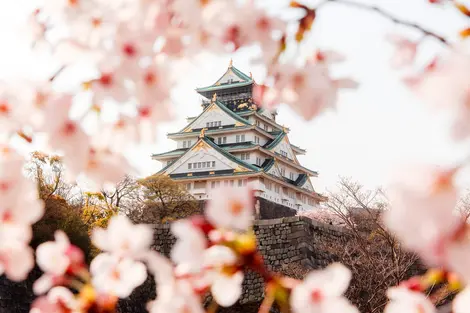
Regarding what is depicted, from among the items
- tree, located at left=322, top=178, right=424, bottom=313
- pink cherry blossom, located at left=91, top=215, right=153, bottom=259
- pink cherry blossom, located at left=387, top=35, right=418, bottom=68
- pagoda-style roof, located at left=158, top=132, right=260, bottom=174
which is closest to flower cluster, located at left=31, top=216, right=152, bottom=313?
pink cherry blossom, located at left=91, top=215, right=153, bottom=259

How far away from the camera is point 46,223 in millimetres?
10391

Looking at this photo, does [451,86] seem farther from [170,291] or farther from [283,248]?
[283,248]

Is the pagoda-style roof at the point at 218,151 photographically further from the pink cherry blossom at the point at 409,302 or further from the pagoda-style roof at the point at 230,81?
the pink cherry blossom at the point at 409,302

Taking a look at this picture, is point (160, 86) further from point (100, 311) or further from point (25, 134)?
point (100, 311)

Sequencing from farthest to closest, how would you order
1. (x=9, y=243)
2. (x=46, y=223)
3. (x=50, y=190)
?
(x=50, y=190)
(x=46, y=223)
(x=9, y=243)

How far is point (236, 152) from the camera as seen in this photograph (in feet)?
72.4

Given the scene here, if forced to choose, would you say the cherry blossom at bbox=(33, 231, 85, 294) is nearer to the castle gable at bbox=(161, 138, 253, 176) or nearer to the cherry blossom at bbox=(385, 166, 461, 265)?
the cherry blossom at bbox=(385, 166, 461, 265)

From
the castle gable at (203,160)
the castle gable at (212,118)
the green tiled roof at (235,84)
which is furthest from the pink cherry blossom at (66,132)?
the green tiled roof at (235,84)

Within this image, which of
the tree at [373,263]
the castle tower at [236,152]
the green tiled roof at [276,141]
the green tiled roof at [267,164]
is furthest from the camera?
the green tiled roof at [276,141]

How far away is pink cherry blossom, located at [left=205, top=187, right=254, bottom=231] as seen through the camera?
1.90 ft

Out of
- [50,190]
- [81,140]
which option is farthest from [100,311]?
[50,190]

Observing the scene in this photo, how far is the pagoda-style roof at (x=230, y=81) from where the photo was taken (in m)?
24.4

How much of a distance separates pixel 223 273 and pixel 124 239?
14 centimetres

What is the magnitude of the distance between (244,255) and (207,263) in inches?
1.9
